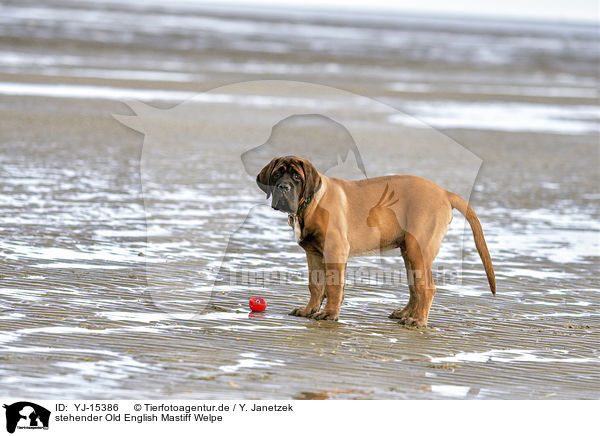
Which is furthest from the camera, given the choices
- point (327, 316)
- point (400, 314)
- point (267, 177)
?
point (400, 314)

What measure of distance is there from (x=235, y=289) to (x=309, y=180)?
166 cm

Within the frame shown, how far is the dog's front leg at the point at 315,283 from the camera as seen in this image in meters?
7.30

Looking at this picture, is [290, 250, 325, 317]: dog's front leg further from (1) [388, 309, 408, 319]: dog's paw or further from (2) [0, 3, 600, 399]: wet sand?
(1) [388, 309, 408, 319]: dog's paw

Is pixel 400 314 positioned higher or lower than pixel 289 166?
lower

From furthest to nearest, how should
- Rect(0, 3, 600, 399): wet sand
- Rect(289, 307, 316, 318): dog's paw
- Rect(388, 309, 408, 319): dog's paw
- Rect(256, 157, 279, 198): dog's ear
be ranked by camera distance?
1. Rect(388, 309, 408, 319): dog's paw
2. Rect(289, 307, 316, 318): dog's paw
3. Rect(256, 157, 279, 198): dog's ear
4. Rect(0, 3, 600, 399): wet sand

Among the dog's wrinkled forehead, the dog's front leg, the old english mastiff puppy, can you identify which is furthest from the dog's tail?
the dog's wrinkled forehead

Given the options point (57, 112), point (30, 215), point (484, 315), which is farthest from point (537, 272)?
point (57, 112)
